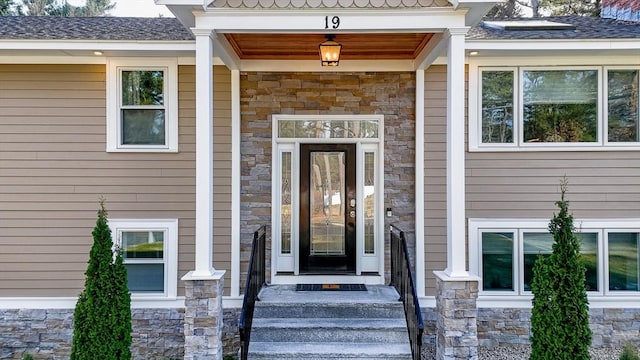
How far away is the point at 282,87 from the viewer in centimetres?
592

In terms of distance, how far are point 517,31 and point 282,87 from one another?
10.8ft

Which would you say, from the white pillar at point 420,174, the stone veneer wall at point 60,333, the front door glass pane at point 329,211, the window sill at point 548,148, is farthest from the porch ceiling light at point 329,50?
the stone veneer wall at point 60,333

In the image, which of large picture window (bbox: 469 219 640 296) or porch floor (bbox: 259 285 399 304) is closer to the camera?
porch floor (bbox: 259 285 399 304)

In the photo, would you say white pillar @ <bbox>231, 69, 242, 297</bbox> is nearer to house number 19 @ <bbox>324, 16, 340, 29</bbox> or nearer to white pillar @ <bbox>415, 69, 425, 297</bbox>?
house number 19 @ <bbox>324, 16, 340, 29</bbox>

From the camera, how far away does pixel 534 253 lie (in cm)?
577

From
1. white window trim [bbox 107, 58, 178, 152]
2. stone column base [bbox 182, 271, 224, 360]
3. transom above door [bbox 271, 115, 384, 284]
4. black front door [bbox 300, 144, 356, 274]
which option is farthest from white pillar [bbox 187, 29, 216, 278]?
black front door [bbox 300, 144, 356, 274]

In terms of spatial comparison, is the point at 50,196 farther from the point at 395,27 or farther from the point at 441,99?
the point at 441,99

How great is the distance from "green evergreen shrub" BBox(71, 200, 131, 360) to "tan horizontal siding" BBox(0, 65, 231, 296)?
1034 millimetres

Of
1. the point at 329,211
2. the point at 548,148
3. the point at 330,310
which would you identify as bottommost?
the point at 330,310

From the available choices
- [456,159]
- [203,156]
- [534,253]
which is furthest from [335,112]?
[534,253]

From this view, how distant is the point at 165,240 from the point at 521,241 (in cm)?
486

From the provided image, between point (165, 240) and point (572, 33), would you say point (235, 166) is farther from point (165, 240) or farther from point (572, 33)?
point (572, 33)

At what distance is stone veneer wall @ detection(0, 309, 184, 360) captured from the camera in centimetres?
557

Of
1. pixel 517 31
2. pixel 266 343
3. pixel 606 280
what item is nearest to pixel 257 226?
pixel 266 343
